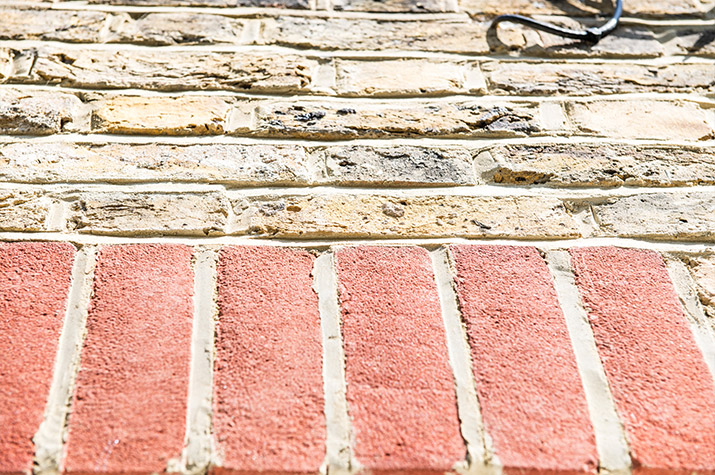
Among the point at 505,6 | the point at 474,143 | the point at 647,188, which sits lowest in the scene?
the point at 647,188

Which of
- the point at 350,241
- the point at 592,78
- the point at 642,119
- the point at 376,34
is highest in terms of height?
the point at 376,34

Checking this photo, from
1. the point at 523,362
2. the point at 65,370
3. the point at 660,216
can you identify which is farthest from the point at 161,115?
the point at 660,216

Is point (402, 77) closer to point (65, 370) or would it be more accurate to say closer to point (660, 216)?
point (660, 216)

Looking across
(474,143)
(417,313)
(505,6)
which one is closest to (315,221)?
(417,313)

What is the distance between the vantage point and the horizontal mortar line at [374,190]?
985mm

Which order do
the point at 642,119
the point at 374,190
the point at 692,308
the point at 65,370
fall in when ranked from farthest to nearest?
the point at 642,119, the point at 374,190, the point at 692,308, the point at 65,370

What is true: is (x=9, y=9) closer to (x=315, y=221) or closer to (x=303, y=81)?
(x=303, y=81)

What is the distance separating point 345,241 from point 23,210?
447 millimetres

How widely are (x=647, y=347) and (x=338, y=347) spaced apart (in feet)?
1.26

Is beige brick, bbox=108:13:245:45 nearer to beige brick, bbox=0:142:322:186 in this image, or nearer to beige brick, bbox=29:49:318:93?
beige brick, bbox=29:49:318:93

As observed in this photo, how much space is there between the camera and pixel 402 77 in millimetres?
1189

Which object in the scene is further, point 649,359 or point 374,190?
point 374,190

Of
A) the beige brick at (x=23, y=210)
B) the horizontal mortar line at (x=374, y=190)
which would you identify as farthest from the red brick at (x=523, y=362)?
the beige brick at (x=23, y=210)

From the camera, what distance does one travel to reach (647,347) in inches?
33.7
